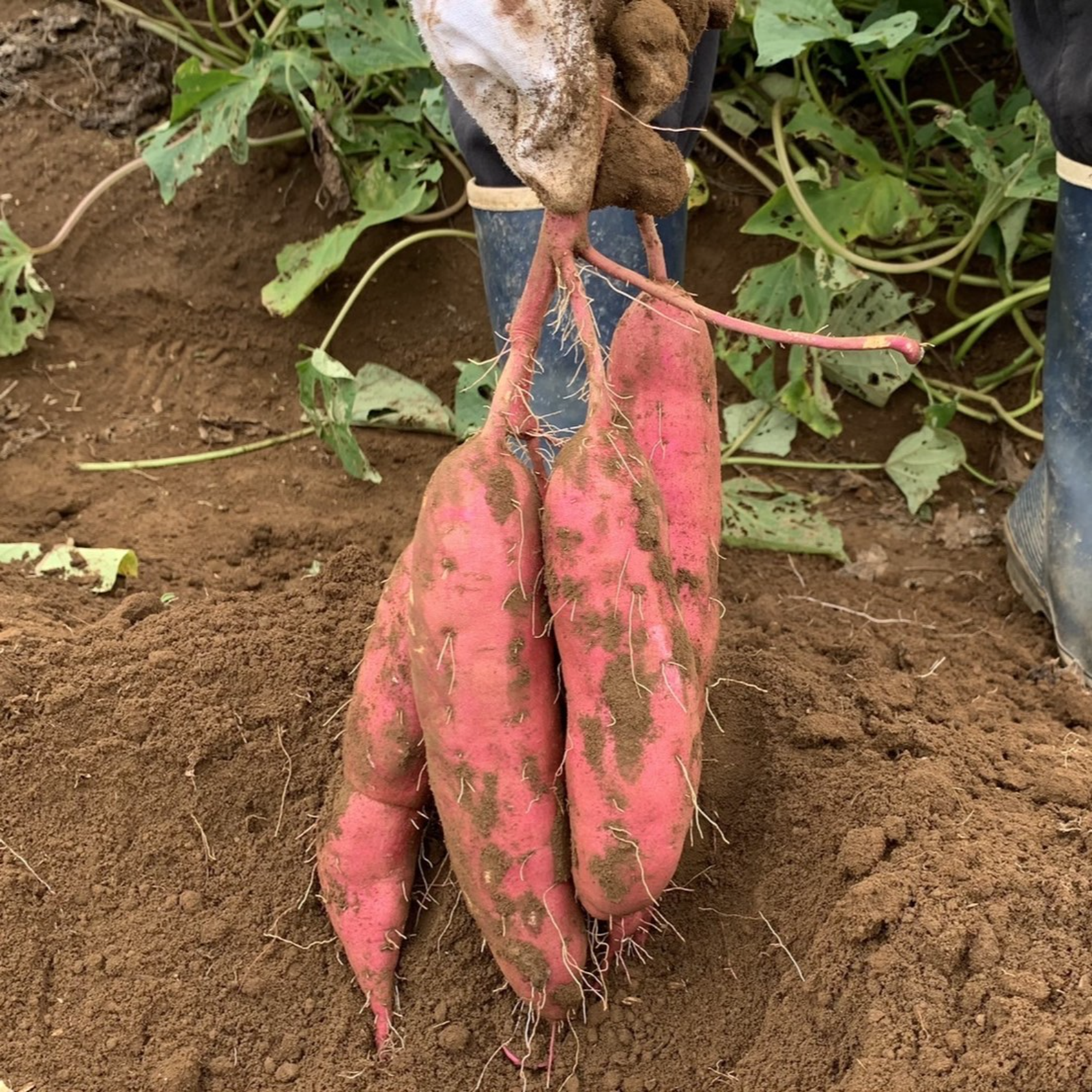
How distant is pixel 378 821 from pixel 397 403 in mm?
1087

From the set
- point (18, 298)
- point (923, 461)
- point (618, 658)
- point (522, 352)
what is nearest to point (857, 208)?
point (923, 461)

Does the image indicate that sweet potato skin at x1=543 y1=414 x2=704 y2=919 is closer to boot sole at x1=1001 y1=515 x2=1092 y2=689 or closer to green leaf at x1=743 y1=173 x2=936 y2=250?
boot sole at x1=1001 y1=515 x2=1092 y2=689

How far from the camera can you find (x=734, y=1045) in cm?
116

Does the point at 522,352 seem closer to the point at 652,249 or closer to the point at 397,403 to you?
the point at 652,249

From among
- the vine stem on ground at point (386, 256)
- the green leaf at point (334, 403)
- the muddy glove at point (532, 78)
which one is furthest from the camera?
the vine stem on ground at point (386, 256)

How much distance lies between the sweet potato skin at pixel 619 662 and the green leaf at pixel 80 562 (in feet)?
2.93

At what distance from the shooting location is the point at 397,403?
7.09ft

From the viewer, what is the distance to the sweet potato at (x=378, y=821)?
1188mm

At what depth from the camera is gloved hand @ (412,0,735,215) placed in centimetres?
91

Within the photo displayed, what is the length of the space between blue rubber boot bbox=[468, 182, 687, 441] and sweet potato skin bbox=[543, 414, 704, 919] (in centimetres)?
56

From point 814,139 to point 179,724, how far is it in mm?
1654

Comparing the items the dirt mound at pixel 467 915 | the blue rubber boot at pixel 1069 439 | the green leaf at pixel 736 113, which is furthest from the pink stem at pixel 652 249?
the green leaf at pixel 736 113

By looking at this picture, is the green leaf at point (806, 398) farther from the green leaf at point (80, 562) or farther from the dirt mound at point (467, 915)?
the green leaf at point (80, 562)

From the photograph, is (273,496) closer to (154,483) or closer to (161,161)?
(154,483)
